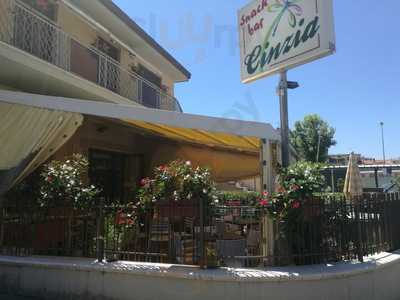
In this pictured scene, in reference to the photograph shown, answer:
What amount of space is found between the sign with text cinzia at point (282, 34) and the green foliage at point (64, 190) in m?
4.48

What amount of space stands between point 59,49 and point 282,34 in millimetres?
7610

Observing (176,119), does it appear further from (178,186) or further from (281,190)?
(281,190)

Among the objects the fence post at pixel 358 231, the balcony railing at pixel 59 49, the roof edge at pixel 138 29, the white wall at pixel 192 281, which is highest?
the roof edge at pixel 138 29

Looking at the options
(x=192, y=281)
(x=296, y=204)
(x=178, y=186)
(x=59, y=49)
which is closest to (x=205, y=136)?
(x=178, y=186)

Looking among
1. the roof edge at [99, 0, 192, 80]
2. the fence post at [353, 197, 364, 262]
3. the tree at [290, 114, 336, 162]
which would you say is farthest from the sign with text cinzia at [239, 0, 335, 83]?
the tree at [290, 114, 336, 162]

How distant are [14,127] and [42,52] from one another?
4.05 m

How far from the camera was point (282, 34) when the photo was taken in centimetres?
855

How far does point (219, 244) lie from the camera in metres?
6.88

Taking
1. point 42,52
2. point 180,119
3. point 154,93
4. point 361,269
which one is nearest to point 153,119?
point 180,119

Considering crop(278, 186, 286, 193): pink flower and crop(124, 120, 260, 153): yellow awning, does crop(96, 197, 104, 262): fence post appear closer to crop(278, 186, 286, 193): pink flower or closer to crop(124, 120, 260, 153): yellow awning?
crop(124, 120, 260, 153): yellow awning

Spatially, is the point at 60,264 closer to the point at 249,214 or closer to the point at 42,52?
the point at 249,214

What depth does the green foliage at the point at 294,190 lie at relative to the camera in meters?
6.73

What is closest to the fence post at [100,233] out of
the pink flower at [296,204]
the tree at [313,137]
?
the pink flower at [296,204]

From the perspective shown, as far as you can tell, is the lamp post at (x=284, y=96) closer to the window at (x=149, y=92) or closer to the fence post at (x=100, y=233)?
the fence post at (x=100, y=233)
